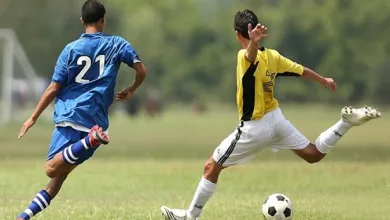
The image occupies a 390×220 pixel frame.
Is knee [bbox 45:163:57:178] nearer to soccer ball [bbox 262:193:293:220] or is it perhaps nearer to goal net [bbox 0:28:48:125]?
soccer ball [bbox 262:193:293:220]

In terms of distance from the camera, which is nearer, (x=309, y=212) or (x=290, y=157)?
(x=309, y=212)

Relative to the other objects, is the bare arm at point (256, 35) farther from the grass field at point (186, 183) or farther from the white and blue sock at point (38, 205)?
the white and blue sock at point (38, 205)

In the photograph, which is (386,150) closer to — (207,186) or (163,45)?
(207,186)

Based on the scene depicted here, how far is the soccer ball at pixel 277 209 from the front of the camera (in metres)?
9.06

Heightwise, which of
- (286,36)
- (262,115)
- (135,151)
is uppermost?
(262,115)

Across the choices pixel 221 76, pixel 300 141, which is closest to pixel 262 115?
pixel 300 141

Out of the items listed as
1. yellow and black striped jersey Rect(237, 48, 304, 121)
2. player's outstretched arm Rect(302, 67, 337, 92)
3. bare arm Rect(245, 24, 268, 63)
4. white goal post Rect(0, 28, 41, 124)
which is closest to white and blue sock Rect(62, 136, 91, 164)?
yellow and black striped jersey Rect(237, 48, 304, 121)

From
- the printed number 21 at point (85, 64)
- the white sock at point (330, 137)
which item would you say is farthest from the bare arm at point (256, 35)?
the white sock at point (330, 137)

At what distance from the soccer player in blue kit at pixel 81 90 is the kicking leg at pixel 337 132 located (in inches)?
77.0

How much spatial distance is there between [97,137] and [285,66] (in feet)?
7.12

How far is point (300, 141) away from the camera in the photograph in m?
9.33

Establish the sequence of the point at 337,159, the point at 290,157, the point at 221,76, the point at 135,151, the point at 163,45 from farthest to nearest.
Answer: the point at 163,45
the point at 221,76
the point at 135,151
the point at 290,157
the point at 337,159

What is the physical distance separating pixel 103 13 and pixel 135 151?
15.5 m

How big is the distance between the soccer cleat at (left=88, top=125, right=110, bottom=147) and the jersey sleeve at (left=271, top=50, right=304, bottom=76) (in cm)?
198
